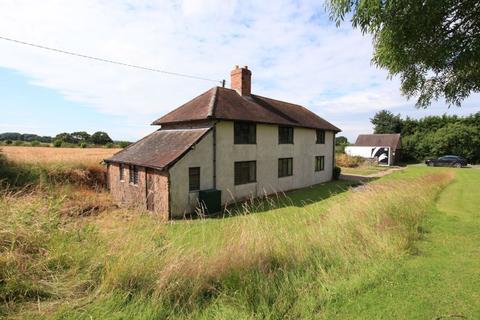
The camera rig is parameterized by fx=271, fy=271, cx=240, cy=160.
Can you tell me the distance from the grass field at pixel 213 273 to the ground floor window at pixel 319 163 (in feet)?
61.1

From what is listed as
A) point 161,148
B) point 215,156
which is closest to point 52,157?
point 161,148

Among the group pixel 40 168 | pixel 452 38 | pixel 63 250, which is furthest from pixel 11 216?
pixel 40 168

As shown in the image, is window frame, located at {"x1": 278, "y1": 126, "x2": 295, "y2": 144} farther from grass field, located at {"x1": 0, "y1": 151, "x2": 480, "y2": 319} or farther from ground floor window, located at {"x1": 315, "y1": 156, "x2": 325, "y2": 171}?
grass field, located at {"x1": 0, "y1": 151, "x2": 480, "y2": 319}

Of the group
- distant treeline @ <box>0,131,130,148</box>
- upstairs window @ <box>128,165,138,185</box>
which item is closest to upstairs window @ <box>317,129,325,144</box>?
upstairs window @ <box>128,165,138,185</box>

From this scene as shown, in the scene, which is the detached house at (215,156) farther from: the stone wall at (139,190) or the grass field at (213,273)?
the grass field at (213,273)

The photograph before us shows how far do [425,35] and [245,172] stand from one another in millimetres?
12256

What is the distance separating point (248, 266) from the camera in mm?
5523

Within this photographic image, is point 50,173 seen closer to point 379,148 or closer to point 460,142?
point 379,148

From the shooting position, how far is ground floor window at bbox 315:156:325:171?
25688mm

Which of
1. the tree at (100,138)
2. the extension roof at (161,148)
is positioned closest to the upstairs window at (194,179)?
the extension roof at (161,148)

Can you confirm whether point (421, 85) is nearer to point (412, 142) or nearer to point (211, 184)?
point (211, 184)

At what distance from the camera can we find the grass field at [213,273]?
13.8ft

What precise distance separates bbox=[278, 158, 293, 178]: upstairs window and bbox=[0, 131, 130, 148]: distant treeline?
47.2 m

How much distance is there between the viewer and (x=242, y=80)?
68.1 ft
